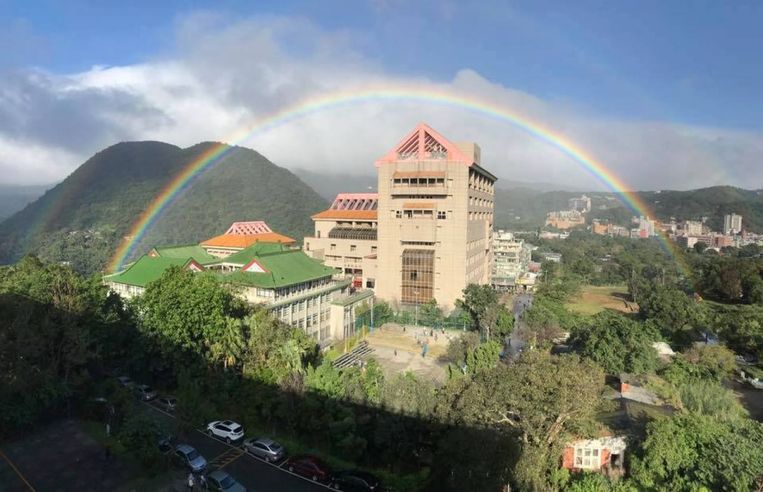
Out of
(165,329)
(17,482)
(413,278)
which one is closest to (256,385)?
(165,329)

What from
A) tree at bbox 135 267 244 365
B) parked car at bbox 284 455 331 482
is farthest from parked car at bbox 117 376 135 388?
parked car at bbox 284 455 331 482

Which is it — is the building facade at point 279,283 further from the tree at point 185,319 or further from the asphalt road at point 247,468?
the asphalt road at point 247,468

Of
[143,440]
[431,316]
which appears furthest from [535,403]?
[431,316]

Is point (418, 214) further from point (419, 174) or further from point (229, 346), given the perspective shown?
point (229, 346)

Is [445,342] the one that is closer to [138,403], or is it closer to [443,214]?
[443,214]

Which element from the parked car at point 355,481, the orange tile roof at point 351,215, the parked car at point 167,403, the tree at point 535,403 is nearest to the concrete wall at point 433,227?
the orange tile roof at point 351,215

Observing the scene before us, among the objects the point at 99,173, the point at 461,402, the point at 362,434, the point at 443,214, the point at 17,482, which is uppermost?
the point at 99,173
